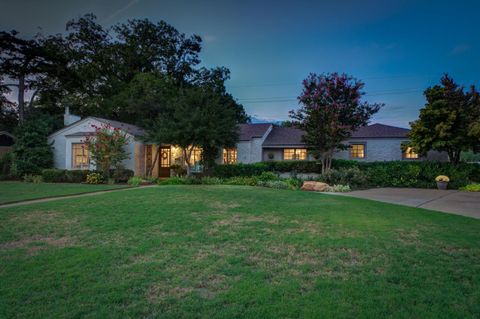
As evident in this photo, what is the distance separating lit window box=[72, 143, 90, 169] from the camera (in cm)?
1847

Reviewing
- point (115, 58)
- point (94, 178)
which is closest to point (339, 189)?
point (94, 178)

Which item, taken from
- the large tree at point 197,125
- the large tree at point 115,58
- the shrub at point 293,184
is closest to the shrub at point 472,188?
the shrub at point 293,184

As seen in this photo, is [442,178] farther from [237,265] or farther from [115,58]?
[115,58]

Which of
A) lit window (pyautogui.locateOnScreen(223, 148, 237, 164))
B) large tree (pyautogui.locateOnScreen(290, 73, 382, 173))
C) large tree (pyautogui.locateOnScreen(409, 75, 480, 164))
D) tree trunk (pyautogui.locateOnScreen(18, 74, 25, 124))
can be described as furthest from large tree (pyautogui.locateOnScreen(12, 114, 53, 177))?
large tree (pyautogui.locateOnScreen(409, 75, 480, 164))

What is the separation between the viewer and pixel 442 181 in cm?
1376

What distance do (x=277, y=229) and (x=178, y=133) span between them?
11.2 m

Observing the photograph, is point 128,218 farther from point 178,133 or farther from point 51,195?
point 178,133

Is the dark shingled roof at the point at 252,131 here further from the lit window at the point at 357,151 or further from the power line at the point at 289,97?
the lit window at the point at 357,151

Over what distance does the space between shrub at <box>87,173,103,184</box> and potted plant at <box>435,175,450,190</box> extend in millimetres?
18803

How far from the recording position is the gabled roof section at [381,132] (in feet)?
68.0

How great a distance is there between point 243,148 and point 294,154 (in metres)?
4.38

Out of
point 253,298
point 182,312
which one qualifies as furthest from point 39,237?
point 253,298

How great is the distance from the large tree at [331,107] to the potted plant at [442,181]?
4.91m

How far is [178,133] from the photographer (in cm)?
1548
